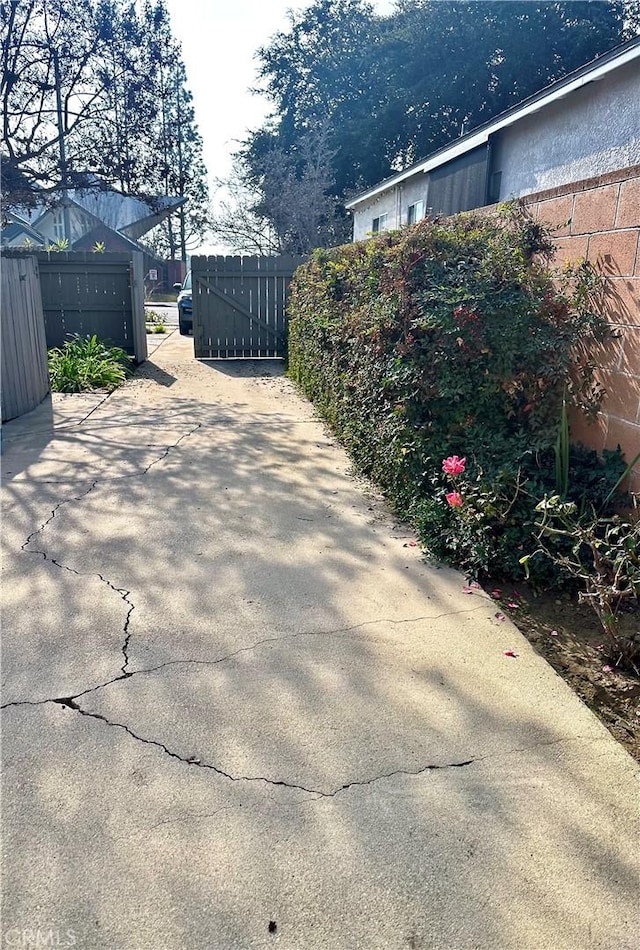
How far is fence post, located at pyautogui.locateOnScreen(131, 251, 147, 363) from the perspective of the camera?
10203 millimetres

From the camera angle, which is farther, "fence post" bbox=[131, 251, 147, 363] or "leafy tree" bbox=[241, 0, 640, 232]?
"leafy tree" bbox=[241, 0, 640, 232]

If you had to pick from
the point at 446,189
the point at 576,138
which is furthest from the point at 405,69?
the point at 576,138

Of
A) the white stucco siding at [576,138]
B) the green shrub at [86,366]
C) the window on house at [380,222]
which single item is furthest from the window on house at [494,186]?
the green shrub at [86,366]

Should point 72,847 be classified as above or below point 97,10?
below

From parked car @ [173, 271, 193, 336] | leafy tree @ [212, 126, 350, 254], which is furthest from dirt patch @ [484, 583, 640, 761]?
leafy tree @ [212, 126, 350, 254]

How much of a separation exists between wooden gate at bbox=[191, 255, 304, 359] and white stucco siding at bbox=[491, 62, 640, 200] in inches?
152

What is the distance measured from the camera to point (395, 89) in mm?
22672

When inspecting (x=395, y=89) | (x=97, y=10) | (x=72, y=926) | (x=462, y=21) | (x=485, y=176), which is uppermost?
(x=462, y=21)

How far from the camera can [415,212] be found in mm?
13117

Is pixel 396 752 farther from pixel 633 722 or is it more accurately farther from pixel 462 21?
pixel 462 21

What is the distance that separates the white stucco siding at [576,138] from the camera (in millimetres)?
7449

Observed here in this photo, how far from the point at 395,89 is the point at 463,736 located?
25.7m

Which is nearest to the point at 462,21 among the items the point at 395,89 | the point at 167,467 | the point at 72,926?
the point at 395,89
